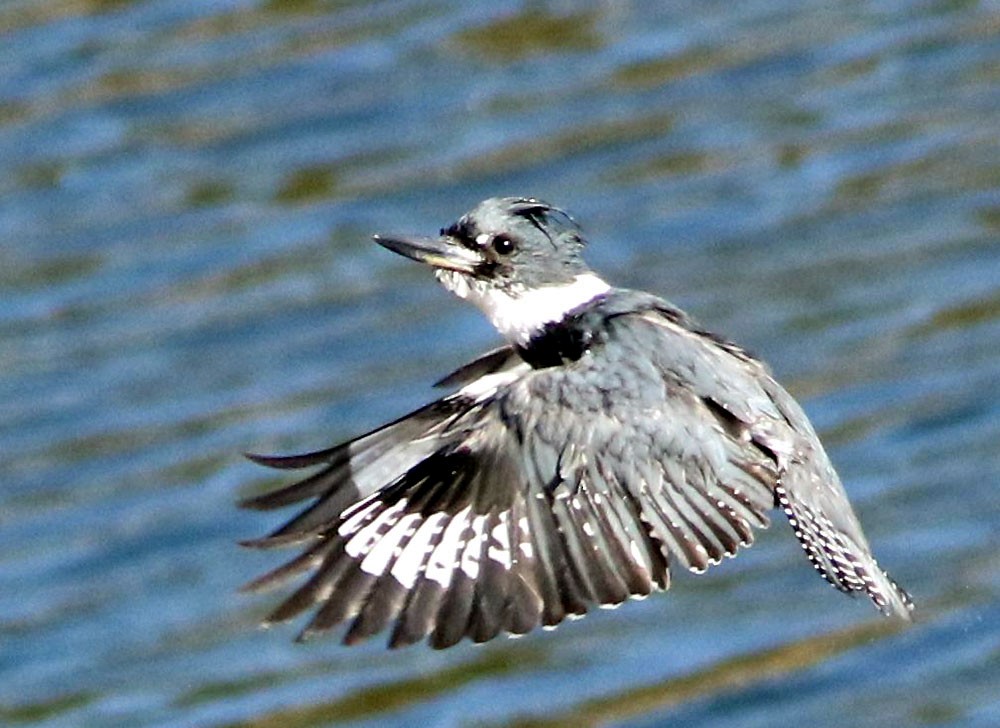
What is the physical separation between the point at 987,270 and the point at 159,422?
128 inches

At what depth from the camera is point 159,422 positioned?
11.0 meters

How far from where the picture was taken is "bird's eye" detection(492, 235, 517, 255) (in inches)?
279

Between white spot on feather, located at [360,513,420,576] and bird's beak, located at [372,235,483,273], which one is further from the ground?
bird's beak, located at [372,235,483,273]

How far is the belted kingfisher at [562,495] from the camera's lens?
6.41 meters

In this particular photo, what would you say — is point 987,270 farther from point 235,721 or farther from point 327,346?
point 235,721

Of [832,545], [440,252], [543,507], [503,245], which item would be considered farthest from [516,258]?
[832,545]

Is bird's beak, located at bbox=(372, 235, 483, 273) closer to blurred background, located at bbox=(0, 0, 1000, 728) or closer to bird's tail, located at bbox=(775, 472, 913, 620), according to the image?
bird's tail, located at bbox=(775, 472, 913, 620)

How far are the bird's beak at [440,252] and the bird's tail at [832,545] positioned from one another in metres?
1.02

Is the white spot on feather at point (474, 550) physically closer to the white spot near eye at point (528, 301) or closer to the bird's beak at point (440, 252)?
the white spot near eye at point (528, 301)

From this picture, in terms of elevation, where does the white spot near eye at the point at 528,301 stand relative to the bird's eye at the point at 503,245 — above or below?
below

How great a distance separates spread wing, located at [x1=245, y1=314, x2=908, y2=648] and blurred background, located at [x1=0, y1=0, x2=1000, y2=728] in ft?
9.83

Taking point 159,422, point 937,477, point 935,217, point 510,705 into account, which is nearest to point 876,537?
point 937,477

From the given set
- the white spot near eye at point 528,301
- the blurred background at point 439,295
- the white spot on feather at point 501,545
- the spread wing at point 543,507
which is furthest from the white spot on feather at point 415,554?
the blurred background at point 439,295

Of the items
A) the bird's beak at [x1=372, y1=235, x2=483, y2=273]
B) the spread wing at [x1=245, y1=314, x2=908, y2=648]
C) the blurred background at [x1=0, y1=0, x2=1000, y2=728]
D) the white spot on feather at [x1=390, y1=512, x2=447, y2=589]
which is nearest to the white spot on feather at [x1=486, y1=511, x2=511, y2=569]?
the spread wing at [x1=245, y1=314, x2=908, y2=648]
